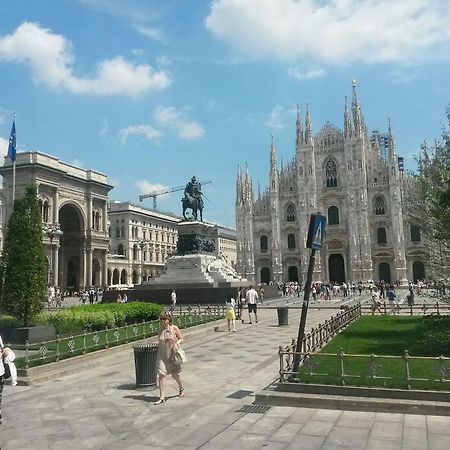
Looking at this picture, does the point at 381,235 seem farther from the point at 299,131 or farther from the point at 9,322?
the point at 9,322

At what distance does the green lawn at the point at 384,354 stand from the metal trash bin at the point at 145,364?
304 cm

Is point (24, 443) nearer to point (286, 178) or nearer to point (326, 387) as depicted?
point (326, 387)

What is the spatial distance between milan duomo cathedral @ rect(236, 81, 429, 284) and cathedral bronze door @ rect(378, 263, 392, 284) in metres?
0.14

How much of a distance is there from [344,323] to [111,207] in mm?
80405

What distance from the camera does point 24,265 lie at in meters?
16.9

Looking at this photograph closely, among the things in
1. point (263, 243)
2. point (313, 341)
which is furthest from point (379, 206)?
point (313, 341)

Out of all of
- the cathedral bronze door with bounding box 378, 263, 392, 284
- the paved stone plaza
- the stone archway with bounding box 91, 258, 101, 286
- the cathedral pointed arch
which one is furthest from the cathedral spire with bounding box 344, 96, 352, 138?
the paved stone plaza

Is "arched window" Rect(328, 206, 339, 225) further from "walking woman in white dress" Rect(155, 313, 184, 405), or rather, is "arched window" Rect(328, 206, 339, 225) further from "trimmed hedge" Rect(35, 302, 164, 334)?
"walking woman in white dress" Rect(155, 313, 184, 405)

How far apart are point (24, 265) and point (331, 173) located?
62.4m

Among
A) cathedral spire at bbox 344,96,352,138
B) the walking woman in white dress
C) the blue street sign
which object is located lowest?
the walking woman in white dress

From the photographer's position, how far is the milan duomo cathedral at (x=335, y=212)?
67.9 m

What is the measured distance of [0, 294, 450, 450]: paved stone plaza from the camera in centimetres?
638

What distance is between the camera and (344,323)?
715 inches

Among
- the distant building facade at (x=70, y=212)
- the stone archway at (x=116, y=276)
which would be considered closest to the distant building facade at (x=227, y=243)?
the stone archway at (x=116, y=276)
